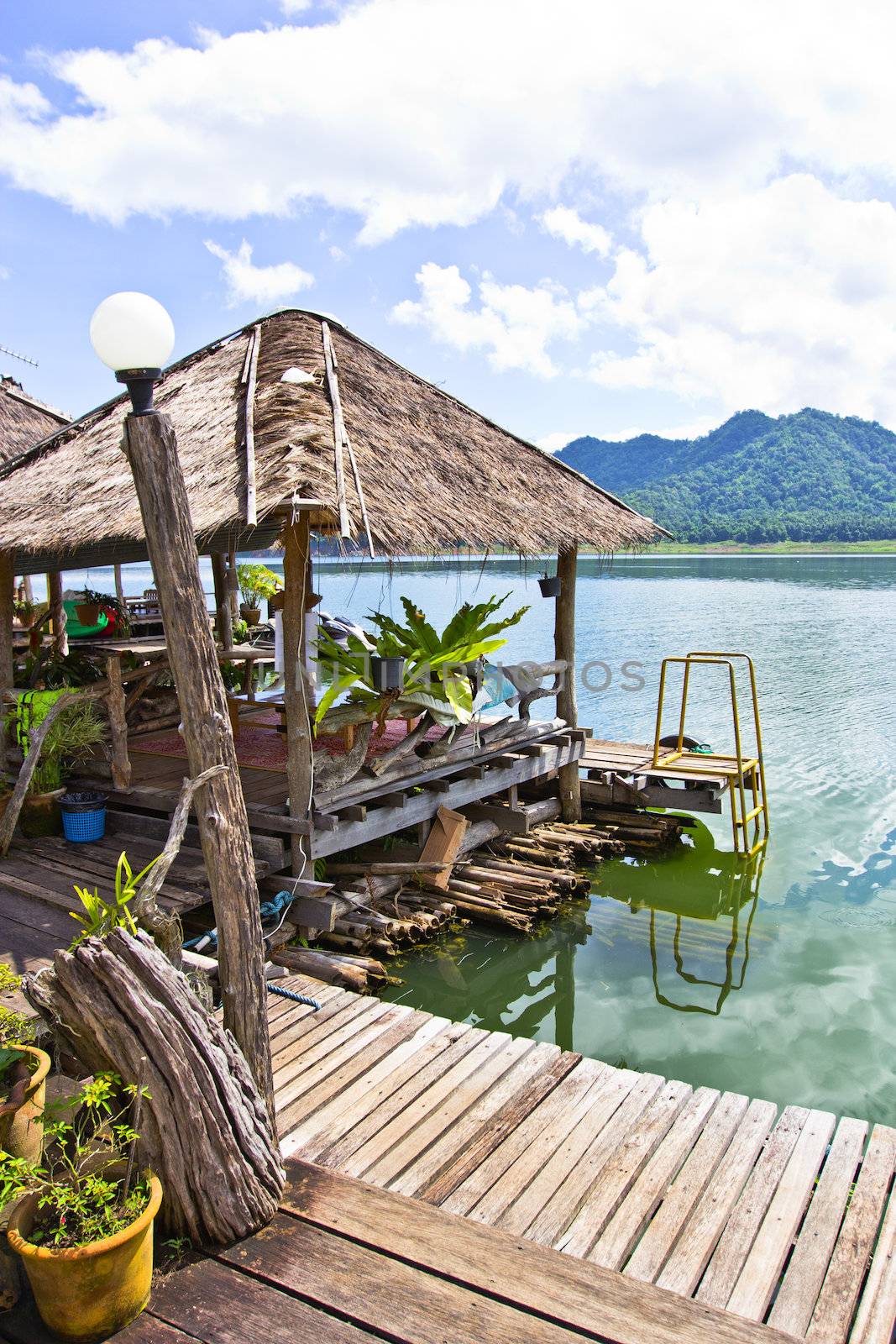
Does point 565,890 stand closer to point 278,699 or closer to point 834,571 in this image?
point 278,699

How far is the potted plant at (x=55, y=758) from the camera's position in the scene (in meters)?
6.09

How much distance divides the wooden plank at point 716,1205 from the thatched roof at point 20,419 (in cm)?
965

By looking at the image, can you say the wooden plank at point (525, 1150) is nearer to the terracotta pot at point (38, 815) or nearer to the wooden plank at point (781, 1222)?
the wooden plank at point (781, 1222)

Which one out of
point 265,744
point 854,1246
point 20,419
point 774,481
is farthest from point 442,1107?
point 774,481

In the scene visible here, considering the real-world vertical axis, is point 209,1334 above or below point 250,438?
below

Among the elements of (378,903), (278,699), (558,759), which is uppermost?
(278,699)

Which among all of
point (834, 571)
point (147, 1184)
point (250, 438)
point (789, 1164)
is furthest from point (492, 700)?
point (834, 571)

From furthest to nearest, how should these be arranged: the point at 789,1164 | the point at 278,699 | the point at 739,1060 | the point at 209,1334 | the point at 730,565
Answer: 1. the point at 730,565
2. the point at 278,699
3. the point at 739,1060
4. the point at 789,1164
5. the point at 209,1334

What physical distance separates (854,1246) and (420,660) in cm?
433

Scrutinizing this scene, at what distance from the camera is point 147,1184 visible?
2.50 metres

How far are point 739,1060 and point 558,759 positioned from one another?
360 centimetres

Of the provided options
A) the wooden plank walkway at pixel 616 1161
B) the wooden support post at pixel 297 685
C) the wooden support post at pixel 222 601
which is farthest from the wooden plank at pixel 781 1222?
the wooden support post at pixel 222 601

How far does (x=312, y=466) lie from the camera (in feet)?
16.7

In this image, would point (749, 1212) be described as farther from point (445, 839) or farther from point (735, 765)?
point (735, 765)
